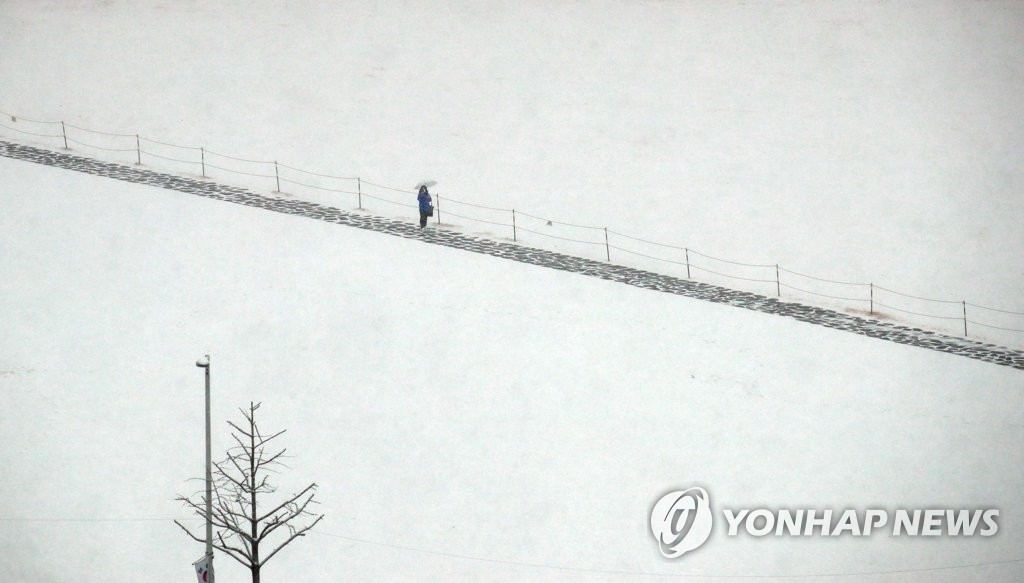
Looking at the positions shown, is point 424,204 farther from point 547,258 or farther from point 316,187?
point 316,187

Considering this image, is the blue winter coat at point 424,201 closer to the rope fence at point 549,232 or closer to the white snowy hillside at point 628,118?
the rope fence at point 549,232

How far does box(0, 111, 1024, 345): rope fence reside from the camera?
28.2 meters

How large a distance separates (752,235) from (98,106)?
18264 mm

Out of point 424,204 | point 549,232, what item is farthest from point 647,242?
point 424,204

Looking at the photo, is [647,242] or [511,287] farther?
[647,242]

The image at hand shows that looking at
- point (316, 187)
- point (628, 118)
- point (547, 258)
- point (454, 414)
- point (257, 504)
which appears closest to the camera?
point (257, 504)

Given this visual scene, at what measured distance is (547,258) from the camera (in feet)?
95.8

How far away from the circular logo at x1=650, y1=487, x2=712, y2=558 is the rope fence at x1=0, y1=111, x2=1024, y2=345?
7978 millimetres

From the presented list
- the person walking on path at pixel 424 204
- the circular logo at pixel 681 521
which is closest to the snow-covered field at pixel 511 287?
the circular logo at pixel 681 521

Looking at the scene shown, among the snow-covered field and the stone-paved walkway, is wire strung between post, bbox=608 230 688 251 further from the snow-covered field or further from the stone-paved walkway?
the stone-paved walkway

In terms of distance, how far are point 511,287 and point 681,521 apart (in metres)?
7.63

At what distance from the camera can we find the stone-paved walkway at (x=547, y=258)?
2634cm

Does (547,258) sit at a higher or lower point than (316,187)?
lower

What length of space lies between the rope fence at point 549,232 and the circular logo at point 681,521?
26.2ft
